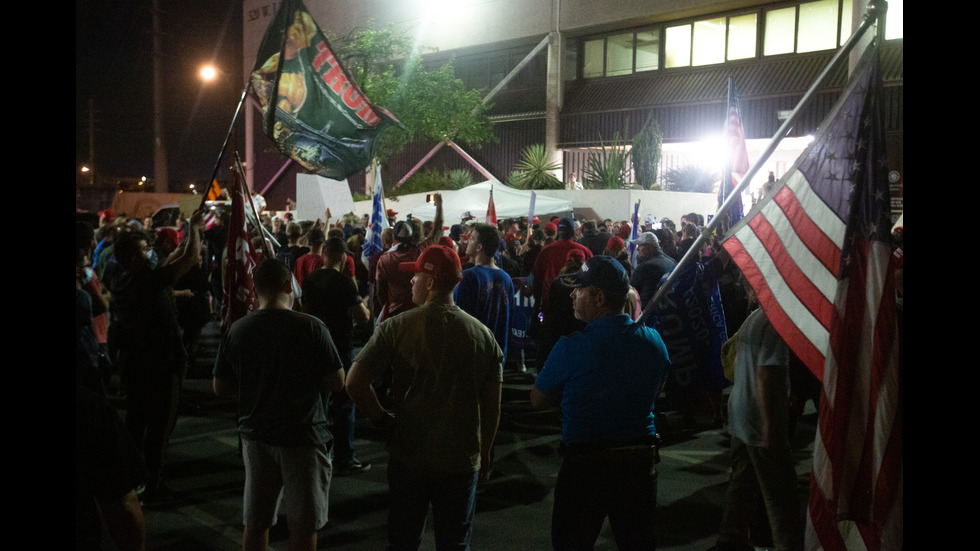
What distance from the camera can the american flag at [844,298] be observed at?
3.50 m

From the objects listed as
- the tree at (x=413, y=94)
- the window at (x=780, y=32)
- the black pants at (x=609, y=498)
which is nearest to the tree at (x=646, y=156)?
the window at (x=780, y=32)

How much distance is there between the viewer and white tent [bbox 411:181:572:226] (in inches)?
747

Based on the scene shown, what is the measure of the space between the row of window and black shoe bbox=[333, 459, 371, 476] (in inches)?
795

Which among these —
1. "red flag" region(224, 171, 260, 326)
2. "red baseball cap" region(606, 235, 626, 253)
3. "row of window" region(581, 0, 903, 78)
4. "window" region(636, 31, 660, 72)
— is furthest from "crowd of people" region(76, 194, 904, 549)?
"window" region(636, 31, 660, 72)

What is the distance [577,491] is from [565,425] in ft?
1.02

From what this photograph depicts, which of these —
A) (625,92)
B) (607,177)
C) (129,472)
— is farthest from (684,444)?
(625,92)

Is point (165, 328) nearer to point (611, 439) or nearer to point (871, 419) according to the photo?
point (611, 439)

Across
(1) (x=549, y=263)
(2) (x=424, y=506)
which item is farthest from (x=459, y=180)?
(2) (x=424, y=506)

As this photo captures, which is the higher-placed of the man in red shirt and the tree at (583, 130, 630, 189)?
the tree at (583, 130, 630, 189)

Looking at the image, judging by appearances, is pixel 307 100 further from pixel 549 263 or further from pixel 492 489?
pixel 492 489

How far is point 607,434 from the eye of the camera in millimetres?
3756

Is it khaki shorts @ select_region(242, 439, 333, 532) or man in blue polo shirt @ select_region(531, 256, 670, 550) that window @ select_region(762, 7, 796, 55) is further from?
khaki shorts @ select_region(242, 439, 333, 532)

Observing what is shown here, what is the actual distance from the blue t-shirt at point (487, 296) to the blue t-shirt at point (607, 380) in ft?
9.45

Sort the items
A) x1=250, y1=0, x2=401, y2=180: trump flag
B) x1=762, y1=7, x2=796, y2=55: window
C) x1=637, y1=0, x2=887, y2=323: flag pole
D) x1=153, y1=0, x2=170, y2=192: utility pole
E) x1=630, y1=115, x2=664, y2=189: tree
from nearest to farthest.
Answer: x1=637, y1=0, x2=887, y2=323: flag pole
x1=250, y1=0, x2=401, y2=180: trump flag
x1=630, y1=115, x2=664, y2=189: tree
x1=762, y1=7, x2=796, y2=55: window
x1=153, y1=0, x2=170, y2=192: utility pole
